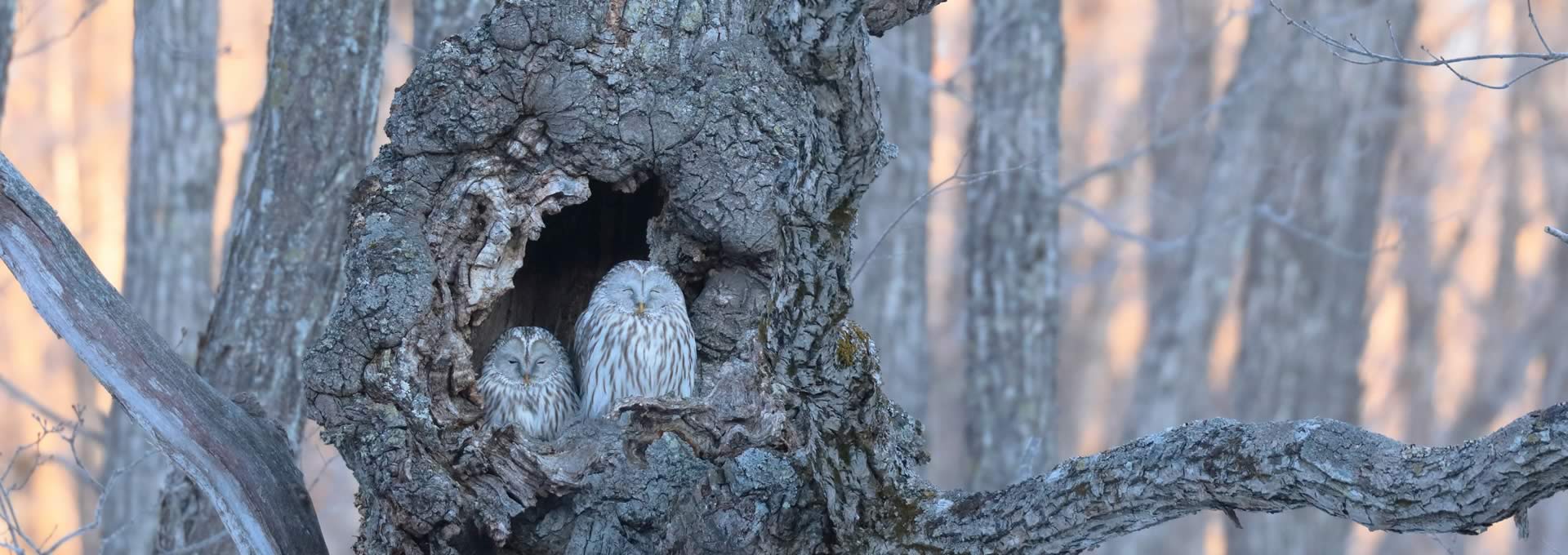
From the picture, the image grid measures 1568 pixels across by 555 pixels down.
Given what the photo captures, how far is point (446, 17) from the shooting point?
300 inches

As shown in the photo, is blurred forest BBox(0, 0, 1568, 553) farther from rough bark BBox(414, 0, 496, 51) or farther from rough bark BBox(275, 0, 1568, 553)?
rough bark BBox(275, 0, 1568, 553)

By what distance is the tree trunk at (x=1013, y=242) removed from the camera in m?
9.76

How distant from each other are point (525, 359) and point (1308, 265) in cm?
1247

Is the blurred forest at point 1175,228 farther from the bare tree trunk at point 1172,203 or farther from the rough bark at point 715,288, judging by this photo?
the rough bark at point 715,288

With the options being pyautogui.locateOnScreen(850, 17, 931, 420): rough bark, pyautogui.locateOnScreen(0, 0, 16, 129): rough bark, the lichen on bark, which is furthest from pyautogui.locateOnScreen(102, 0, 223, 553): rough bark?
the lichen on bark

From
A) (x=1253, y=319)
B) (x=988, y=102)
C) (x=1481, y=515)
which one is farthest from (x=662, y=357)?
(x=1253, y=319)

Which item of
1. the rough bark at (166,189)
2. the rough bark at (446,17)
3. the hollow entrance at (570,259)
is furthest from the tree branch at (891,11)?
the rough bark at (166,189)

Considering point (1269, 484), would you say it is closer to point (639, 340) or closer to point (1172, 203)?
point (639, 340)

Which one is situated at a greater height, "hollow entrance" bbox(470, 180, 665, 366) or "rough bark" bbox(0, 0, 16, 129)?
"rough bark" bbox(0, 0, 16, 129)

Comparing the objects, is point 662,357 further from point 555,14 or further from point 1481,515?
point 1481,515

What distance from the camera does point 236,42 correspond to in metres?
20.7

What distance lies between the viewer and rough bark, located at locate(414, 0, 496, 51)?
7590 millimetres

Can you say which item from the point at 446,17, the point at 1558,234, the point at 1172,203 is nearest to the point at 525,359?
the point at 446,17

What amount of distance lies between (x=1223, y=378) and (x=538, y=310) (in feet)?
43.7
